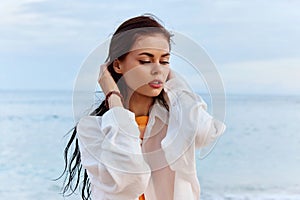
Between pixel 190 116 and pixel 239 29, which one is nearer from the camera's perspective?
pixel 190 116

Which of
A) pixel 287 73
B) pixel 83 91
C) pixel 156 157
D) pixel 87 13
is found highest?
pixel 83 91

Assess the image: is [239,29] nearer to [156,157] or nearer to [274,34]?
[274,34]

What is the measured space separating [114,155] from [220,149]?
14.2ft

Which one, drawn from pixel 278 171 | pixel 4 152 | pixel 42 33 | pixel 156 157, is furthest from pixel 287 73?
pixel 156 157

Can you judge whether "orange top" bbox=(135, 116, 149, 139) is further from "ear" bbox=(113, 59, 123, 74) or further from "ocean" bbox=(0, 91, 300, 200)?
"ocean" bbox=(0, 91, 300, 200)

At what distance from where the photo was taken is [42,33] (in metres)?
6.31

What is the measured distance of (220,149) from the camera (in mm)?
5141

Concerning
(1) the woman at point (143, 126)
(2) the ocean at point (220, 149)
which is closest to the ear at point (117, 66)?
(1) the woman at point (143, 126)

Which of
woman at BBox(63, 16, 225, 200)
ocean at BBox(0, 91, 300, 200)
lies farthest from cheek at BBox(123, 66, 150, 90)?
ocean at BBox(0, 91, 300, 200)

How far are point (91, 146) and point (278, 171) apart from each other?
4233 millimetres

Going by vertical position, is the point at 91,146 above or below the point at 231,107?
above

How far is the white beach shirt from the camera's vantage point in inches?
34.7

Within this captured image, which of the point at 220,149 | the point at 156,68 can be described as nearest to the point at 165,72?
the point at 156,68

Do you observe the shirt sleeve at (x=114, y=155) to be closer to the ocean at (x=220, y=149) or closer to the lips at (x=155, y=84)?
the lips at (x=155, y=84)
